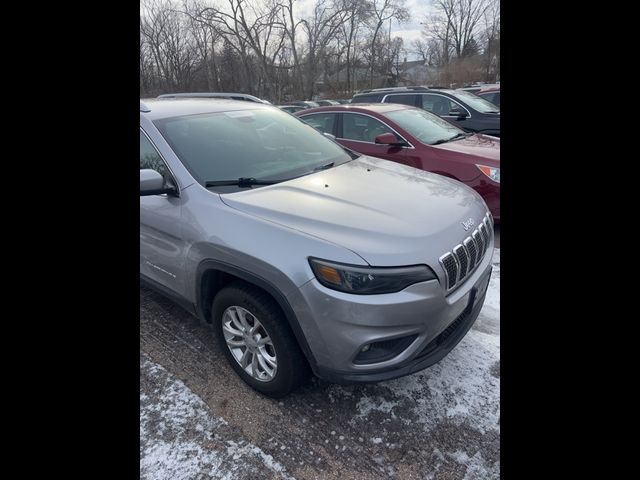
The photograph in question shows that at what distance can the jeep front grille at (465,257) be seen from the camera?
2.05 metres

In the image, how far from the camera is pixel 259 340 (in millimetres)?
2316

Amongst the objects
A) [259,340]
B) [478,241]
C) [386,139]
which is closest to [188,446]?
[259,340]

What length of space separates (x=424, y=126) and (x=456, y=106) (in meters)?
3.16

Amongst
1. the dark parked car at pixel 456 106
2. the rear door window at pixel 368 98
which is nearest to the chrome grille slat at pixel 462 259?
the dark parked car at pixel 456 106

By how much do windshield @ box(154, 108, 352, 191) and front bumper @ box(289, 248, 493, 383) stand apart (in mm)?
1134

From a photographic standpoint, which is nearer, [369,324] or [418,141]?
[369,324]

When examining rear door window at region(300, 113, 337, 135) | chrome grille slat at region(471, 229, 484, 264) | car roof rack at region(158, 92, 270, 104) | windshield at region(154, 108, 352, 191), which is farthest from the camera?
rear door window at region(300, 113, 337, 135)

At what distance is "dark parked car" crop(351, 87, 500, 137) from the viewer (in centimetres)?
795

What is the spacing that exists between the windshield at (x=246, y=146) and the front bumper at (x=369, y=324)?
113cm

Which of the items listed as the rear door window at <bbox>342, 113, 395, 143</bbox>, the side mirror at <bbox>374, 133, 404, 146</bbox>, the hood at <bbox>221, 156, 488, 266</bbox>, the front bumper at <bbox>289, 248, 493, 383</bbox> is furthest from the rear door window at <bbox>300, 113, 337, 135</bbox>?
the front bumper at <bbox>289, 248, 493, 383</bbox>

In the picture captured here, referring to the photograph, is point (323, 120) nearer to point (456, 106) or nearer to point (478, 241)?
point (456, 106)

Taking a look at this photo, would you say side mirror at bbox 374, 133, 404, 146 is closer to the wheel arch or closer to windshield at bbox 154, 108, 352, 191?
windshield at bbox 154, 108, 352, 191

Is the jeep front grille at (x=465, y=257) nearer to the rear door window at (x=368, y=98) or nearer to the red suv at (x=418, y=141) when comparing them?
the red suv at (x=418, y=141)

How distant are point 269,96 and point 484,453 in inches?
1472
